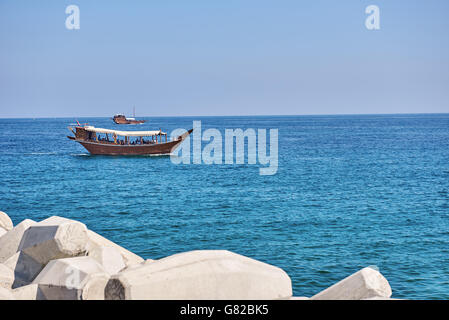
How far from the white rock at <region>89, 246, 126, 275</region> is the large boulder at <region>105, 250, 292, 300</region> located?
251 centimetres

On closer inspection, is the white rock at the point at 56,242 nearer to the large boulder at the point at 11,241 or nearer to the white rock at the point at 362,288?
the large boulder at the point at 11,241

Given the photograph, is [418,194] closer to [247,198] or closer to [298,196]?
[298,196]

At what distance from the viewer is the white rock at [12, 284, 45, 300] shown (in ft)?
29.2

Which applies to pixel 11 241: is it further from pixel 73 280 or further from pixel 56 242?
pixel 73 280

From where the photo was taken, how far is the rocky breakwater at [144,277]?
7559mm

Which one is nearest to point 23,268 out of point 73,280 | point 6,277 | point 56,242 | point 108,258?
point 6,277

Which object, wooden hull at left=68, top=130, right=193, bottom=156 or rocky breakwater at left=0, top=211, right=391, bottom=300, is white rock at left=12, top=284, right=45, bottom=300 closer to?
rocky breakwater at left=0, top=211, right=391, bottom=300

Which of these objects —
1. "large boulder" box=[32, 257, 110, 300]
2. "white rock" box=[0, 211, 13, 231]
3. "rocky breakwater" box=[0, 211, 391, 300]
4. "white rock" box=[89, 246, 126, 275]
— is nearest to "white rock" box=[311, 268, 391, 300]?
"rocky breakwater" box=[0, 211, 391, 300]

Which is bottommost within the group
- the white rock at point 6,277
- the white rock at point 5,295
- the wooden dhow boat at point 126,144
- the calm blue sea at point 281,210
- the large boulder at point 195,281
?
the calm blue sea at point 281,210

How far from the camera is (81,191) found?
35.1 metres

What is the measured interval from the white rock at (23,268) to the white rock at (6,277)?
96 mm

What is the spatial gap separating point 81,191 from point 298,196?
53.0 feet

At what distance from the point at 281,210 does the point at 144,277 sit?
20137 mm

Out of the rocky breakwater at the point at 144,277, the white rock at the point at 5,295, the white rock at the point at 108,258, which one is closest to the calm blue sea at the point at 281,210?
the white rock at the point at 108,258
